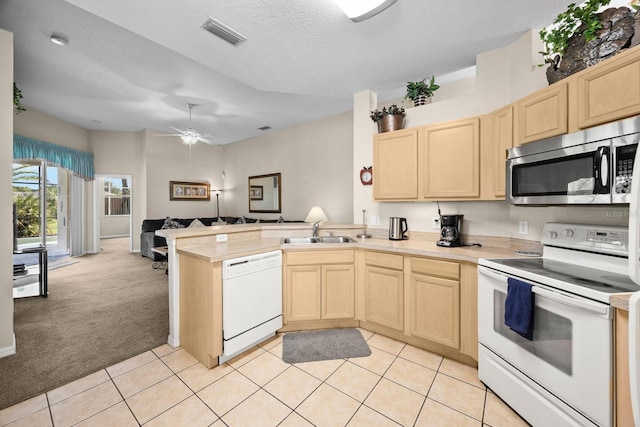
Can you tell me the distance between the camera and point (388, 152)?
2.80 metres

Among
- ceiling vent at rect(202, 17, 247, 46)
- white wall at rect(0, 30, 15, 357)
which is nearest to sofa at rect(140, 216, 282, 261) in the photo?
white wall at rect(0, 30, 15, 357)

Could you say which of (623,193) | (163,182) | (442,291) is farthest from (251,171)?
(623,193)

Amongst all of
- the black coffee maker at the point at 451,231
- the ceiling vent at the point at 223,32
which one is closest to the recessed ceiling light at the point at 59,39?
the ceiling vent at the point at 223,32

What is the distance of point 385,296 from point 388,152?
1.48 meters

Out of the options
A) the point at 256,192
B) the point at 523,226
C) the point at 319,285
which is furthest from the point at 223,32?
the point at 256,192

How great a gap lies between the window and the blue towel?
36.9 feet

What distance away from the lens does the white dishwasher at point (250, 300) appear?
206 cm

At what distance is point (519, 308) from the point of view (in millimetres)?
1501

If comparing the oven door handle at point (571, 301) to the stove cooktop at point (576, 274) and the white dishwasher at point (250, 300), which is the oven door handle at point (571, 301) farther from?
the white dishwasher at point (250, 300)

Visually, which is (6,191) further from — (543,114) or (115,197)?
(115,197)

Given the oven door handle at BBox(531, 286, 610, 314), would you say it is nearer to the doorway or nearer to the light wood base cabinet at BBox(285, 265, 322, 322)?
the light wood base cabinet at BBox(285, 265, 322, 322)

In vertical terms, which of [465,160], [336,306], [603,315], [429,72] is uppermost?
[429,72]

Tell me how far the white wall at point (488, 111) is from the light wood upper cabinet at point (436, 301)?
0.72m

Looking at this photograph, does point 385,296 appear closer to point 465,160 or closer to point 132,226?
point 465,160
